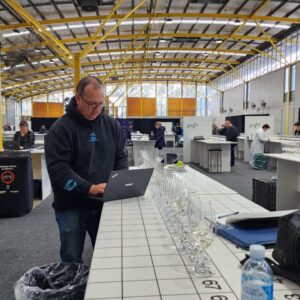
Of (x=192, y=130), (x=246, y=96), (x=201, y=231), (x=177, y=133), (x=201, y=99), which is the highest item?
(x=201, y=99)

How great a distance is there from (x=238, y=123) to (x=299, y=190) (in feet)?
32.4

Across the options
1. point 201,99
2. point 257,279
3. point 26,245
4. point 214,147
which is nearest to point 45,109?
point 201,99

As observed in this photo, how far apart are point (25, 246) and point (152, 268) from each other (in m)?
2.95

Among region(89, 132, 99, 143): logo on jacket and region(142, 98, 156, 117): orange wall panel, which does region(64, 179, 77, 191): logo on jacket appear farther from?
region(142, 98, 156, 117): orange wall panel

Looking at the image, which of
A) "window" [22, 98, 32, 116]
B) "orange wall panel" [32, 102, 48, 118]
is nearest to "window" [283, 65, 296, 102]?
"orange wall panel" [32, 102, 48, 118]

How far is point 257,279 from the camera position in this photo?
80 cm

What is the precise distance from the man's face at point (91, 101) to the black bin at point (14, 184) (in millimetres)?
3305

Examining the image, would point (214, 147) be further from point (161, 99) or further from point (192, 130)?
point (161, 99)

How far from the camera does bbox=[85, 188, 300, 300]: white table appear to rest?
1.00 metres

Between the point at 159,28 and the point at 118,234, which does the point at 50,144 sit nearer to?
the point at 118,234

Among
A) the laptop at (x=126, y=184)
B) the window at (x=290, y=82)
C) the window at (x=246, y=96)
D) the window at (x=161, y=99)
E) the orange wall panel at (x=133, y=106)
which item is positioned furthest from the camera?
the window at (x=161, y=99)

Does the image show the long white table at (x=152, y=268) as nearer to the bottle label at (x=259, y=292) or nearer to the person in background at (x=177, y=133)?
the bottle label at (x=259, y=292)

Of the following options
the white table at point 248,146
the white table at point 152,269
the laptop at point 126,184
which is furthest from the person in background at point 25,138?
the white table at point 248,146

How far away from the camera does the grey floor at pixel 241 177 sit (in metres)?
7.23
